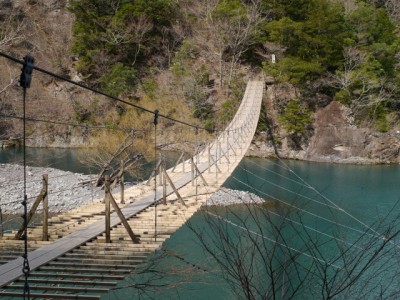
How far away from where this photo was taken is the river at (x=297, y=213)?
4.24m

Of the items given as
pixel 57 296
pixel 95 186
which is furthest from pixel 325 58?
pixel 57 296

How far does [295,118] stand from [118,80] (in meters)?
5.07

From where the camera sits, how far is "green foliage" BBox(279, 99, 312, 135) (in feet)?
39.4

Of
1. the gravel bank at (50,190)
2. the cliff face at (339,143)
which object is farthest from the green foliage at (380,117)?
the gravel bank at (50,190)

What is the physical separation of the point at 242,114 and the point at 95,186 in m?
3.69

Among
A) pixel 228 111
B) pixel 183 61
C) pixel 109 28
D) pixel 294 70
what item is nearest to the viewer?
pixel 294 70

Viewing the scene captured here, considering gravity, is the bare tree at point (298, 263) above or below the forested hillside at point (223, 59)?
below

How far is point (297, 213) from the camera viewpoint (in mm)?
2127

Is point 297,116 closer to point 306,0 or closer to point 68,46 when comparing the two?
point 306,0

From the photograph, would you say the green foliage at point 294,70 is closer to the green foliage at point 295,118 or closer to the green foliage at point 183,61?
the green foliage at point 295,118

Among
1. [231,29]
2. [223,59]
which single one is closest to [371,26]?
[231,29]

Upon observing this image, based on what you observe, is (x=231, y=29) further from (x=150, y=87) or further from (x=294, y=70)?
(x=150, y=87)

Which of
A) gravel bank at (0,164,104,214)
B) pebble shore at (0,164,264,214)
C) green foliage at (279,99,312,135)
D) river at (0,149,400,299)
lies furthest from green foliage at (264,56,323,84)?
gravel bank at (0,164,104,214)

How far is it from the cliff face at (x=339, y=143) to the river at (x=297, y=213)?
0.43 meters
